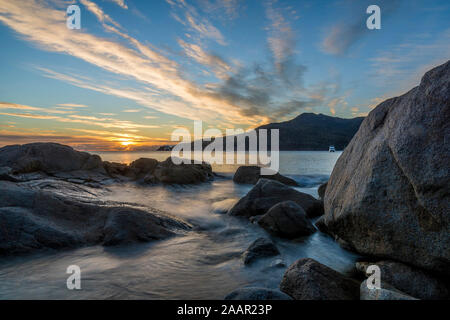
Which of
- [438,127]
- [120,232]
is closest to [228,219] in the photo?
[120,232]

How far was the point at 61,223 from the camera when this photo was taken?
19.4 feet

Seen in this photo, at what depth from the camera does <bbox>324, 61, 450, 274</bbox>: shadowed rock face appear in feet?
10.6

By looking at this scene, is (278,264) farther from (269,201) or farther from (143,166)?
(143,166)

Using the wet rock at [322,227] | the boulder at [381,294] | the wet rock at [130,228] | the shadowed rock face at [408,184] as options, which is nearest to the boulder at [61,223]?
the wet rock at [130,228]

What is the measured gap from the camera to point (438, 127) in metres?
3.27

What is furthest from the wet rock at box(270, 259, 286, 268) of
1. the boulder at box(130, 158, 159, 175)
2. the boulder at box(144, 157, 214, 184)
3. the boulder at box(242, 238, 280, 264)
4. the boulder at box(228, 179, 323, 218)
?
the boulder at box(130, 158, 159, 175)

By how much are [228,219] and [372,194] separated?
5.97 metres

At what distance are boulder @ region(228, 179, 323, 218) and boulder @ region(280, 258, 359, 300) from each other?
5568 millimetres

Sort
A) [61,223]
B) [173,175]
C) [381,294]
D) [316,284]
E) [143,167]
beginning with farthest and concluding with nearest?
1. [143,167]
2. [173,175]
3. [61,223]
4. [316,284]
5. [381,294]

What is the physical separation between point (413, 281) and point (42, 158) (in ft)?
58.0

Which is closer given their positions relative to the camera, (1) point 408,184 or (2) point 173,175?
(1) point 408,184

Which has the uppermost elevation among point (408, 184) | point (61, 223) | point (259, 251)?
point (408, 184)

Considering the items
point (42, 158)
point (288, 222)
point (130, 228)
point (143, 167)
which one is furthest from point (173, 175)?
point (288, 222)
